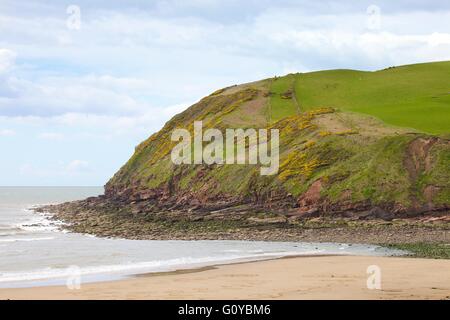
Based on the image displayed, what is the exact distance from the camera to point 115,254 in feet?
161

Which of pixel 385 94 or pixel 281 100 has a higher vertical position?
pixel 385 94

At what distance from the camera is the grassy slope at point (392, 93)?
85500 mm

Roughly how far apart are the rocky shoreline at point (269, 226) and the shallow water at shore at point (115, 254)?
3.64 m

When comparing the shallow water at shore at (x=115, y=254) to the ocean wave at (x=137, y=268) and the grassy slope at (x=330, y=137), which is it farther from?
the grassy slope at (x=330, y=137)

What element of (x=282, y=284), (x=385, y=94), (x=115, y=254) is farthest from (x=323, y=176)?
(x=385, y=94)

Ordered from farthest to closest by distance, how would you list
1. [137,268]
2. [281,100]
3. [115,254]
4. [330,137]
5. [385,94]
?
[281,100] < [385,94] < [330,137] < [115,254] < [137,268]

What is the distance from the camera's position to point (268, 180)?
7381 cm

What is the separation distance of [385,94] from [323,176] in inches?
1789

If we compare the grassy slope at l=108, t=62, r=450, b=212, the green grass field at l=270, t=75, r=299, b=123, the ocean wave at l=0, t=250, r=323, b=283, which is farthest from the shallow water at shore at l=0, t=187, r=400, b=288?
the green grass field at l=270, t=75, r=299, b=123

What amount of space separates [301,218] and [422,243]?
1748cm

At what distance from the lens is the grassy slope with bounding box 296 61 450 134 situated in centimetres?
8550

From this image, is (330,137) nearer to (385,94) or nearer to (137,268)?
(385,94)

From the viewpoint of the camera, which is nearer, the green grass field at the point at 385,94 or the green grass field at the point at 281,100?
the green grass field at the point at 385,94

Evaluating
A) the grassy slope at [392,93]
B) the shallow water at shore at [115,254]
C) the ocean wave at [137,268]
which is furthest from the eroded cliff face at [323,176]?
the ocean wave at [137,268]
